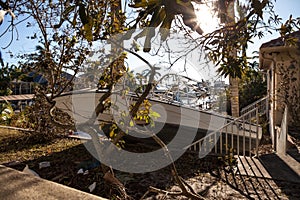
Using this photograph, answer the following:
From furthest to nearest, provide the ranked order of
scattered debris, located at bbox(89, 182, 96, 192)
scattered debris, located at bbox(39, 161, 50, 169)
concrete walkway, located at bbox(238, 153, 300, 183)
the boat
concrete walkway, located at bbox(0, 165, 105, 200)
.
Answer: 1. the boat
2. scattered debris, located at bbox(39, 161, 50, 169)
3. concrete walkway, located at bbox(238, 153, 300, 183)
4. scattered debris, located at bbox(89, 182, 96, 192)
5. concrete walkway, located at bbox(0, 165, 105, 200)

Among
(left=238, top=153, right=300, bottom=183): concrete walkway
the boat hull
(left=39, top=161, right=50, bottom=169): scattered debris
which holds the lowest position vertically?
(left=238, top=153, right=300, bottom=183): concrete walkway

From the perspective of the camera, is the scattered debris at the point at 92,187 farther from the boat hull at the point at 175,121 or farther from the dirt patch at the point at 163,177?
the boat hull at the point at 175,121

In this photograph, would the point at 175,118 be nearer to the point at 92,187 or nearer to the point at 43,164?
the point at 92,187

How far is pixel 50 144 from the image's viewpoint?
5.15m

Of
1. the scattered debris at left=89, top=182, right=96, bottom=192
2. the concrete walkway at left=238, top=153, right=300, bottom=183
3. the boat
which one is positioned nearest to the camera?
the scattered debris at left=89, top=182, right=96, bottom=192

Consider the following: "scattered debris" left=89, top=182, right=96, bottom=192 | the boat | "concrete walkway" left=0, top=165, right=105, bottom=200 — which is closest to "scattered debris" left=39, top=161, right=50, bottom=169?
the boat

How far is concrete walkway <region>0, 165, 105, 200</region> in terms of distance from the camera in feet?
4.51

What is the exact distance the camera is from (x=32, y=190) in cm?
146

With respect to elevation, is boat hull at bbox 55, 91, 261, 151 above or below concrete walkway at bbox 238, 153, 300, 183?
above

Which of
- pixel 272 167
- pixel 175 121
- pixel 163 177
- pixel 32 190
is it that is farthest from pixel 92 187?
pixel 272 167

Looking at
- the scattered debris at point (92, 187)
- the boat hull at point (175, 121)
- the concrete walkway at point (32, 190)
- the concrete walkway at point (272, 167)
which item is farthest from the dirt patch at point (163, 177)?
the concrete walkway at point (32, 190)

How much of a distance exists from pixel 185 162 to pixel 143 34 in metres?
2.98

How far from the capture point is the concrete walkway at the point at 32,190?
54.2 inches

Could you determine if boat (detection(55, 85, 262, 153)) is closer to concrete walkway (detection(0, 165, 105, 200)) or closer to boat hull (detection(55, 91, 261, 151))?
boat hull (detection(55, 91, 261, 151))
